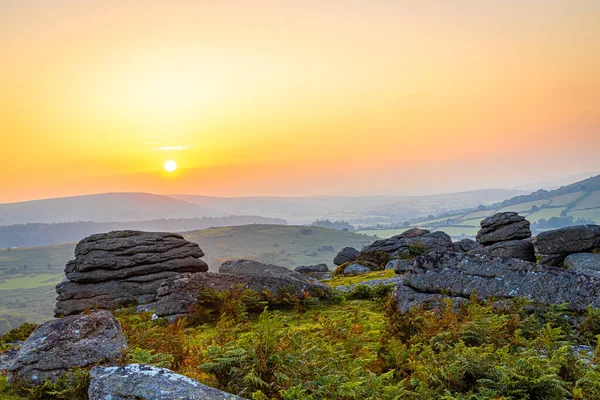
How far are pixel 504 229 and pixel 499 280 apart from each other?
2893cm

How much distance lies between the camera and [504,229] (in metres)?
38.2

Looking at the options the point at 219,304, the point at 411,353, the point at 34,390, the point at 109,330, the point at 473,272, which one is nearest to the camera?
the point at 34,390

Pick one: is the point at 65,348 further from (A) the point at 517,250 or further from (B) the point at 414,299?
(A) the point at 517,250

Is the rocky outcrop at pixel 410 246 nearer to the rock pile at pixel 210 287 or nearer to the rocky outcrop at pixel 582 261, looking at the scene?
the rocky outcrop at pixel 582 261

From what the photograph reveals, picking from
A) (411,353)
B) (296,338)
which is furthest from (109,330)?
(411,353)

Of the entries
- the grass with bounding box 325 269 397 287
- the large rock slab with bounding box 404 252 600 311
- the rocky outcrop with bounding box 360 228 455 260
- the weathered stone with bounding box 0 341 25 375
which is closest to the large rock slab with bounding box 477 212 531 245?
the rocky outcrop with bounding box 360 228 455 260

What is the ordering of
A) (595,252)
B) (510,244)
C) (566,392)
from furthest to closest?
(510,244), (595,252), (566,392)

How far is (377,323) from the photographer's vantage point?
13.5 meters

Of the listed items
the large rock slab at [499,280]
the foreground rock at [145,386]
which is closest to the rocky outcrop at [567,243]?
the large rock slab at [499,280]

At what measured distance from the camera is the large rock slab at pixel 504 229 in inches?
1483

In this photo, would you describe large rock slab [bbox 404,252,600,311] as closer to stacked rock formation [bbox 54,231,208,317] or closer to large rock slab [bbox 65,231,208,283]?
stacked rock formation [bbox 54,231,208,317]

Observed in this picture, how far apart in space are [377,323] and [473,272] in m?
3.69

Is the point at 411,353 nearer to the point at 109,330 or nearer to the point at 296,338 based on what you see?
the point at 296,338

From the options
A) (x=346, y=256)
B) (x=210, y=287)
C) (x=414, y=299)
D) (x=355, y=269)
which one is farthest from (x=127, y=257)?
(x=346, y=256)
